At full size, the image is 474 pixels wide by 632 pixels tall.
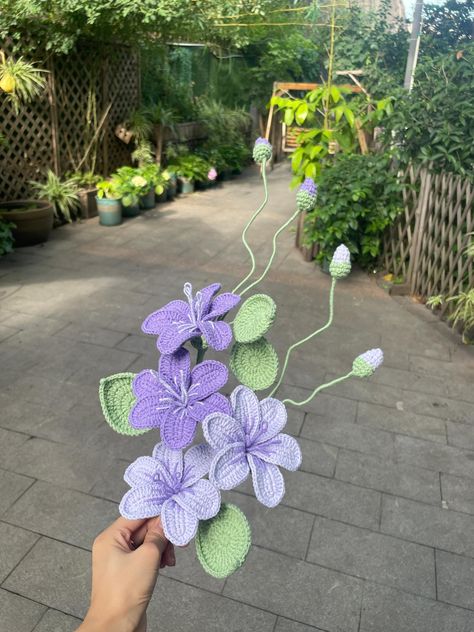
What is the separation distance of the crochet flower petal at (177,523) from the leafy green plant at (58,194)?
22.1 ft

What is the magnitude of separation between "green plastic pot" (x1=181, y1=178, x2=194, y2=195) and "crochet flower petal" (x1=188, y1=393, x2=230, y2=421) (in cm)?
902

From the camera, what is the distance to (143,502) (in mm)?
792

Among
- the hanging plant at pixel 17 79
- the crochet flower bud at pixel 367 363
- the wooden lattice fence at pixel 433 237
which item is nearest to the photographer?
the crochet flower bud at pixel 367 363

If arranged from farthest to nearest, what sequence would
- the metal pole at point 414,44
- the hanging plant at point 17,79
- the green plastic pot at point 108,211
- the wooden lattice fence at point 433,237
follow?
the green plastic pot at point 108,211, the hanging plant at point 17,79, the metal pole at point 414,44, the wooden lattice fence at point 433,237

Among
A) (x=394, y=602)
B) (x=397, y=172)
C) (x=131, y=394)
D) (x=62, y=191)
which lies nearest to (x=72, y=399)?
(x=394, y=602)

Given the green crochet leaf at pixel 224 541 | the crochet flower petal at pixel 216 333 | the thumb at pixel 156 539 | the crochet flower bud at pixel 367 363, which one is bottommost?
the thumb at pixel 156 539

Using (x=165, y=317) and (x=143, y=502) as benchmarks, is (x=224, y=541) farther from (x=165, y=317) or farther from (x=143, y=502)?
(x=165, y=317)

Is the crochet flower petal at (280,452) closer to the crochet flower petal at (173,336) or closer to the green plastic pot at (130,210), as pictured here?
the crochet flower petal at (173,336)

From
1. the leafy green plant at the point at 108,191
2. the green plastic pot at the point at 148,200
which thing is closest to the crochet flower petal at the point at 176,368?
the leafy green plant at the point at 108,191

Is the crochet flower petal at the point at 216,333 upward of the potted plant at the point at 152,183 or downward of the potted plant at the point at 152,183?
upward

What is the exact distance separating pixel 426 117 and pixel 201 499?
16.9 feet

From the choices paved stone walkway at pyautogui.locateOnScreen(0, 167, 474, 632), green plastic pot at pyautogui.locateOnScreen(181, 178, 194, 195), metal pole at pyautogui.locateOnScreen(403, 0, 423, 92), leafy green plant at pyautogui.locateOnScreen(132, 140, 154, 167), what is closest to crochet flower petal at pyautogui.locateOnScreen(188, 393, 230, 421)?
paved stone walkway at pyautogui.locateOnScreen(0, 167, 474, 632)

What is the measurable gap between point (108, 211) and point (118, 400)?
6.75 m

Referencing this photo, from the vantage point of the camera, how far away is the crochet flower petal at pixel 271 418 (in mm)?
818
